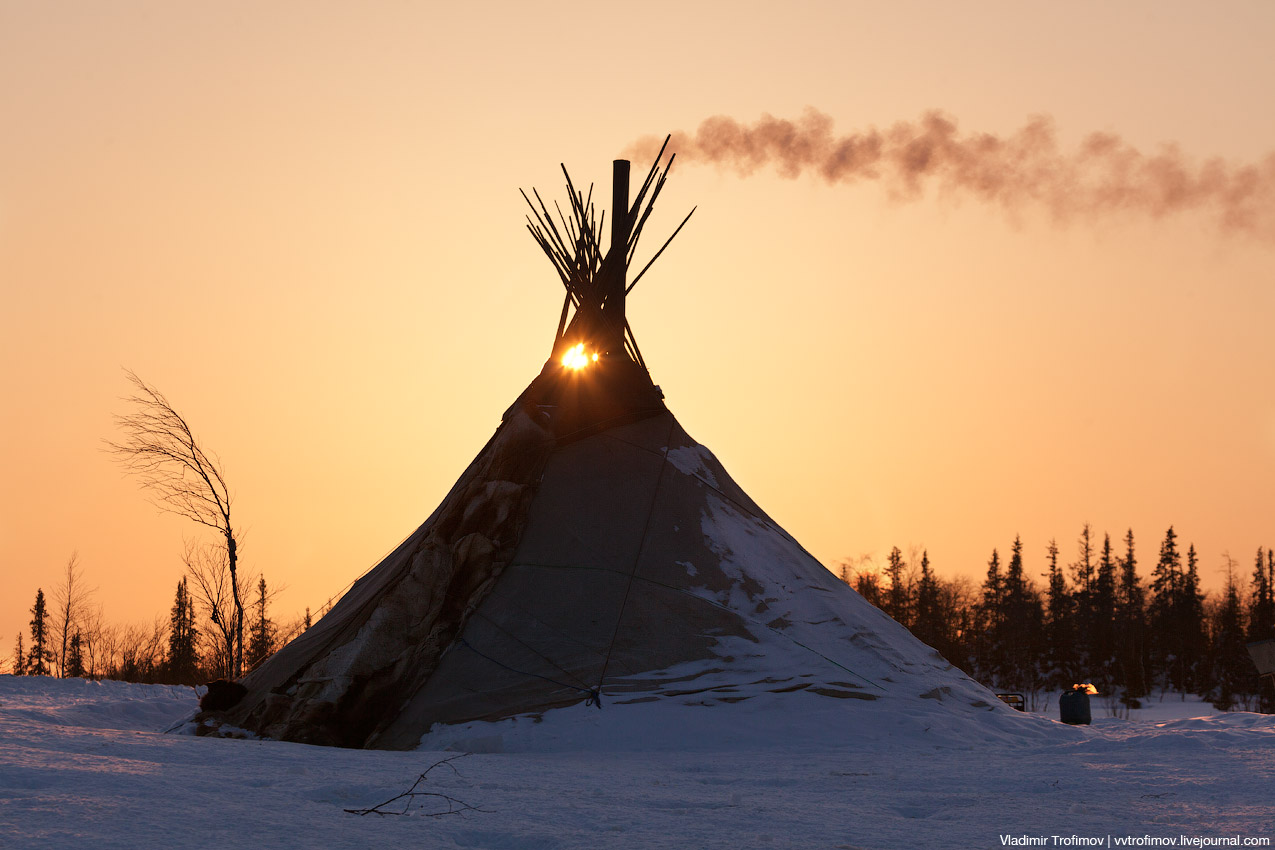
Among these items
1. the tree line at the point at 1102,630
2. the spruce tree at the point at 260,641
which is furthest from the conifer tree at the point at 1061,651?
the spruce tree at the point at 260,641

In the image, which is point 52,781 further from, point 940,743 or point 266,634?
point 266,634

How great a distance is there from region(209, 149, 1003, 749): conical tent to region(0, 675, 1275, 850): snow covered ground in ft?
1.67

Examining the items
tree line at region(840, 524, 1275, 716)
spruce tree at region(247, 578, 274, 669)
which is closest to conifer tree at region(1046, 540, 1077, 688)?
tree line at region(840, 524, 1275, 716)

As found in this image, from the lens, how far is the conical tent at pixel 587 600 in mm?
8148

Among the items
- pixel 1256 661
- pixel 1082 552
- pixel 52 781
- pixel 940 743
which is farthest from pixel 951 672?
pixel 1082 552

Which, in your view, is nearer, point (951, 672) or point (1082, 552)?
point (951, 672)

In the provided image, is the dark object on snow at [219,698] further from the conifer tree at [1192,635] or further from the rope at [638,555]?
the conifer tree at [1192,635]

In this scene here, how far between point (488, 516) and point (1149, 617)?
4216cm

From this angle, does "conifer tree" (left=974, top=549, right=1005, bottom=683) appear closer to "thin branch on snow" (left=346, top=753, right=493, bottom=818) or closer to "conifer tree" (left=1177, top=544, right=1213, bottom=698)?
"conifer tree" (left=1177, top=544, right=1213, bottom=698)

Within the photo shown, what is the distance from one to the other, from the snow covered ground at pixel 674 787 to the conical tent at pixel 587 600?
1.67 feet

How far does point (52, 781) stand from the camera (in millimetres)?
4598

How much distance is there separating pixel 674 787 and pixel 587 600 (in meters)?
3.24

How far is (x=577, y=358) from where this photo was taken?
10.5 m

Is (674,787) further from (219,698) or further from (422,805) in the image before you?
(219,698)
